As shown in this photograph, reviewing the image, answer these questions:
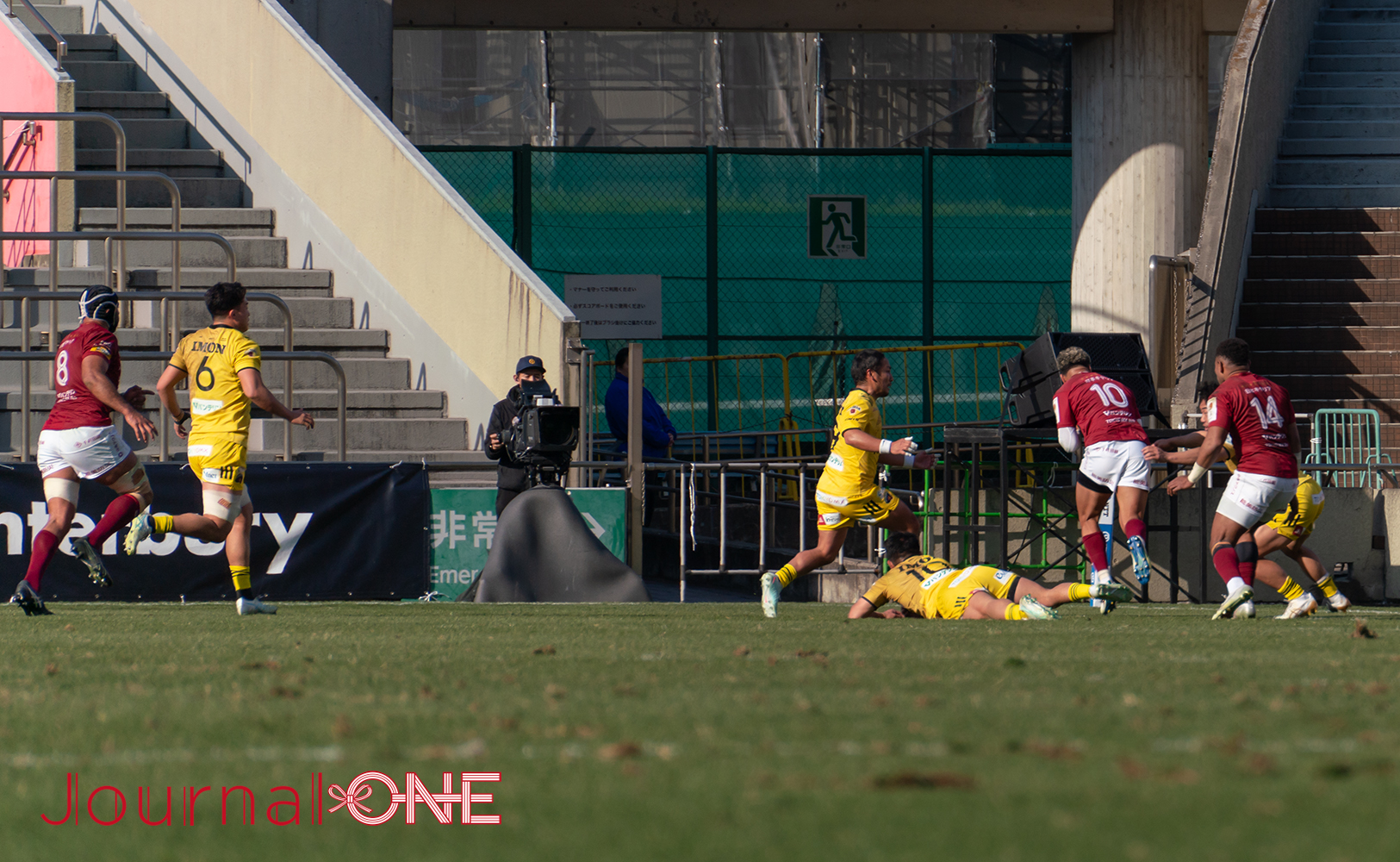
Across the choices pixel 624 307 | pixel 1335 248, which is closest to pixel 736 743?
pixel 1335 248

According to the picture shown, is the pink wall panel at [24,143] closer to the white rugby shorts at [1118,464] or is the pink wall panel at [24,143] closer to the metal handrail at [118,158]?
the metal handrail at [118,158]

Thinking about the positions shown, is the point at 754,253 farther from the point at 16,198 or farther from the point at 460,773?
the point at 460,773

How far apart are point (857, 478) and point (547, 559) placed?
2774 millimetres

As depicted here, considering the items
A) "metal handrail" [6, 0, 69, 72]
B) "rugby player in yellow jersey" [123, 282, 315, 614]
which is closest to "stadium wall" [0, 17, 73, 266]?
"metal handrail" [6, 0, 69, 72]

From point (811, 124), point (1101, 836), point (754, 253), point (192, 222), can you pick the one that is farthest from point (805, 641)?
point (811, 124)

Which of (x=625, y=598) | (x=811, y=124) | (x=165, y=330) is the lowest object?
(x=625, y=598)

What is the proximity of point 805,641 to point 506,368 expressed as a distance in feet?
22.5

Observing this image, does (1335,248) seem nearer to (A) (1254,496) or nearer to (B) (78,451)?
(A) (1254,496)

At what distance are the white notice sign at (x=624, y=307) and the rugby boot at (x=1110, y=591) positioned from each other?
9.79 metres

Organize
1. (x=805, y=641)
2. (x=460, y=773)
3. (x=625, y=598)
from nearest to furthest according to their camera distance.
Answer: (x=460, y=773) < (x=805, y=641) < (x=625, y=598)

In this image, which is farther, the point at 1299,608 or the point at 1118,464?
the point at 1118,464

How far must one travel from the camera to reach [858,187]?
72.4 feet

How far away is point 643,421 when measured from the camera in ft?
50.8

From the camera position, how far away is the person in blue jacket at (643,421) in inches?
597
